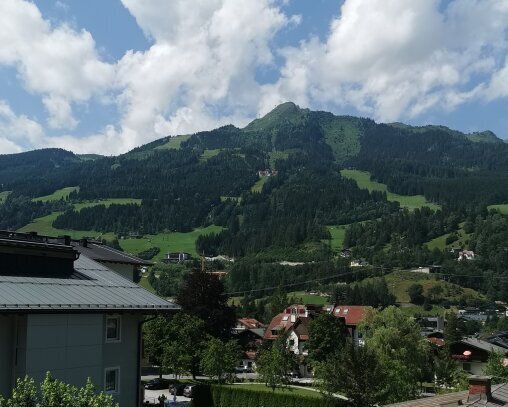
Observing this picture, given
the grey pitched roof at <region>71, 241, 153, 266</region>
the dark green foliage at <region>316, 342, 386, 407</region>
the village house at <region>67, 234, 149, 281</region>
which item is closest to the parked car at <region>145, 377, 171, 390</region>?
the village house at <region>67, 234, 149, 281</region>

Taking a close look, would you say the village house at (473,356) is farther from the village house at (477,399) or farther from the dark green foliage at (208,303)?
the village house at (477,399)

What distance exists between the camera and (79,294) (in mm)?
24656

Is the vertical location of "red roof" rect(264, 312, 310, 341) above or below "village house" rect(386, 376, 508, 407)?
above

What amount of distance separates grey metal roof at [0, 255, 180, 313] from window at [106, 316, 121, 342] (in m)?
0.86

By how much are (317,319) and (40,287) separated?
65986 millimetres

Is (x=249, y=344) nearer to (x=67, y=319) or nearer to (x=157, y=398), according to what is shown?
(x=157, y=398)

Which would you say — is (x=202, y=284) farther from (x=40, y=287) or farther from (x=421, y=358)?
(x=40, y=287)

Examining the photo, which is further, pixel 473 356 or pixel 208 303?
pixel 473 356

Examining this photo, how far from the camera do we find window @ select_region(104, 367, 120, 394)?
25003mm

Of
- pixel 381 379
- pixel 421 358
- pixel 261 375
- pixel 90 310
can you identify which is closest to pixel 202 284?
pixel 261 375

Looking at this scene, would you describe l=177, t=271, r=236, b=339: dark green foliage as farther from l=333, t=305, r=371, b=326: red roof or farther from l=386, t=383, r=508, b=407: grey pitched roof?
l=386, t=383, r=508, b=407: grey pitched roof

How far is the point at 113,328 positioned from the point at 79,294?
2.21m

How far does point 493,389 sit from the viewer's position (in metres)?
24.3

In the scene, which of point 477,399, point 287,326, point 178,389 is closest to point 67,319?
point 477,399
